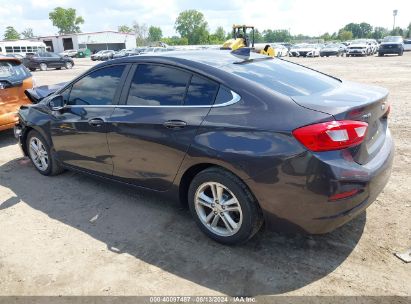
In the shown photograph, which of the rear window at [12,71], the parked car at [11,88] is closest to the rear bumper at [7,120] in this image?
the parked car at [11,88]

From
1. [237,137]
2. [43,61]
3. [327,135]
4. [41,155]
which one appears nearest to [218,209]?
[237,137]

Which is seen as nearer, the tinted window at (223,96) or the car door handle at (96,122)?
the tinted window at (223,96)

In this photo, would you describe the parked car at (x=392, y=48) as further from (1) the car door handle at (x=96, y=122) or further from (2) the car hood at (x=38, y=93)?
(1) the car door handle at (x=96, y=122)

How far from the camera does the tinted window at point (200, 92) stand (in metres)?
3.26

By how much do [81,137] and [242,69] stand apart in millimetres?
2064

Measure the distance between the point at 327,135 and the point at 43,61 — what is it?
30.4m

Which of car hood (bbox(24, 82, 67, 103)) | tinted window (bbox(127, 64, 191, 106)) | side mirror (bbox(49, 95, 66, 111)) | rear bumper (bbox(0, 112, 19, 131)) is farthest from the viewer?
rear bumper (bbox(0, 112, 19, 131))

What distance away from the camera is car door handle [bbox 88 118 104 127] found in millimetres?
4027

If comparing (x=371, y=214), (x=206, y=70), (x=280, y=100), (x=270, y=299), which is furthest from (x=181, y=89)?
(x=371, y=214)

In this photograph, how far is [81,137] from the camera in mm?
4336

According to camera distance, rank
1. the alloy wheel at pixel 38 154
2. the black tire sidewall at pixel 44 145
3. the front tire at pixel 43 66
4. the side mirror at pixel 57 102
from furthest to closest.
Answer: the front tire at pixel 43 66
the alloy wheel at pixel 38 154
the black tire sidewall at pixel 44 145
the side mirror at pixel 57 102

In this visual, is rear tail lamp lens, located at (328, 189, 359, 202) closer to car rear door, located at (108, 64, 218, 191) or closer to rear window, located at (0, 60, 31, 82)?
car rear door, located at (108, 64, 218, 191)

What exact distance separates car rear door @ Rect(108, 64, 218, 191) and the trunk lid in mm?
883

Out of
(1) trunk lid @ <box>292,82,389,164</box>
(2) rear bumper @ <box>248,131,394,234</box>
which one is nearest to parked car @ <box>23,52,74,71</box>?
(1) trunk lid @ <box>292,82,389,164</box>
